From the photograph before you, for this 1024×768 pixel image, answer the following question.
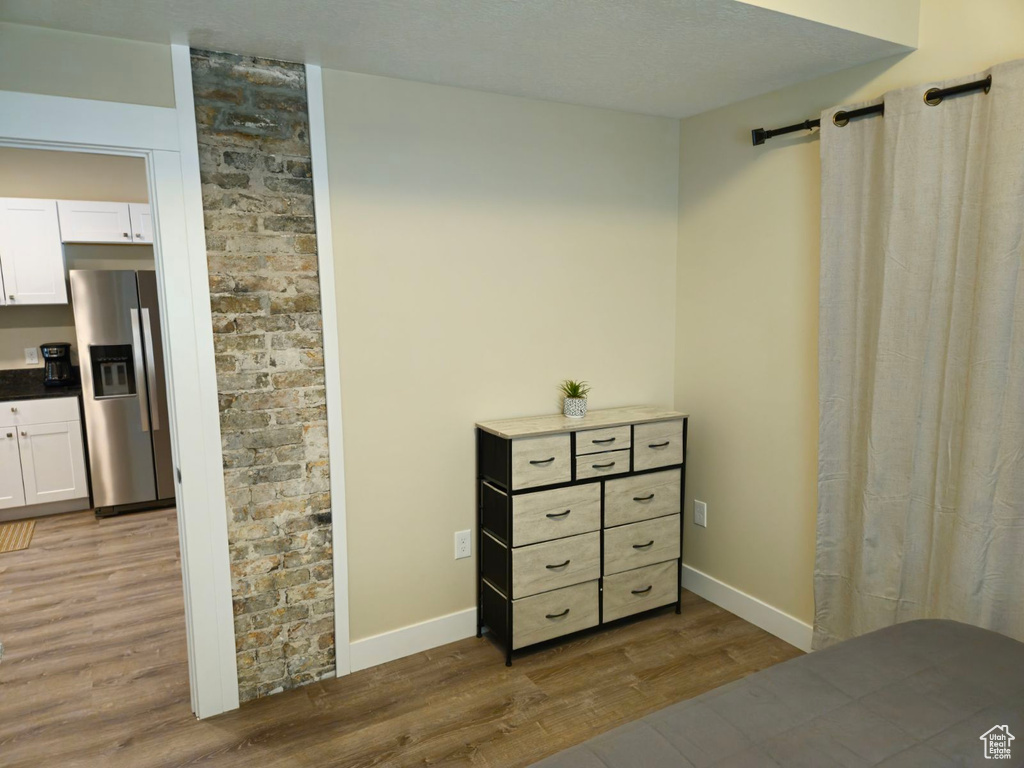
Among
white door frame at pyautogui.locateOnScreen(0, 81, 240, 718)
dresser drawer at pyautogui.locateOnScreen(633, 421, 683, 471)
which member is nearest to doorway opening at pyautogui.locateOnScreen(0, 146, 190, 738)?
white door frame at pyautogui.locateOnScreen(0, 81, 240, 718)

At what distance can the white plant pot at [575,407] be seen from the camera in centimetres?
290

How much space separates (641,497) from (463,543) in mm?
829

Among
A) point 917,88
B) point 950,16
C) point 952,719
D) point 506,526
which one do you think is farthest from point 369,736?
point 950,16

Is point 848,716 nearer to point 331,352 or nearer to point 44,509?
point 331,352

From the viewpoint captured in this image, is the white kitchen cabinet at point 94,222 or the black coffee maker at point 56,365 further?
the black coffee maker at point 56,365

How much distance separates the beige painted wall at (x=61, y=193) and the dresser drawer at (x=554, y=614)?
410 cm

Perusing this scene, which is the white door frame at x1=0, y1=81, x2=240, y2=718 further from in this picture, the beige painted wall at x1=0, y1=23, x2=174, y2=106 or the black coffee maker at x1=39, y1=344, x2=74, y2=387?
the black coffee maker at x1=39, y1=344, x2=74, y2=387

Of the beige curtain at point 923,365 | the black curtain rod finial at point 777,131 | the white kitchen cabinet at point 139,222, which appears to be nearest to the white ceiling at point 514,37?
the black curtain rod finial at point 777,131

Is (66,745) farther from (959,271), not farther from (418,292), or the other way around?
(959,271)

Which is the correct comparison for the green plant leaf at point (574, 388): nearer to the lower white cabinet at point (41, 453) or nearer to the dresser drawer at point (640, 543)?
the dresser drawer at point (640, 543)

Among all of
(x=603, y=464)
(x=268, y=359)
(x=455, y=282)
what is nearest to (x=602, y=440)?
(x=603, y=464)

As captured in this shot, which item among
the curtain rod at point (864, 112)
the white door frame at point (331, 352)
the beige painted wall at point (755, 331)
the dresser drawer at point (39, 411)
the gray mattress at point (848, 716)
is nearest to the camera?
the gray mattress at point (848, 716)

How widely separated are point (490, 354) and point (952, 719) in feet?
6.46

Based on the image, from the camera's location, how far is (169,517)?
462 cm
